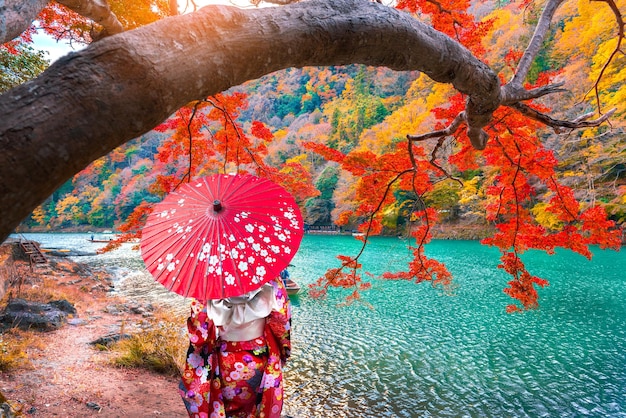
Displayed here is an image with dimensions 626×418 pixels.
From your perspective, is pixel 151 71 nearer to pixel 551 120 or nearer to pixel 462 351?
pixel 551 120

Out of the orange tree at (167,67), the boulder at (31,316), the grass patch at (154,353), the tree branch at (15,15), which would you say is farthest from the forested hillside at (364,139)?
the boulder at (31,316)

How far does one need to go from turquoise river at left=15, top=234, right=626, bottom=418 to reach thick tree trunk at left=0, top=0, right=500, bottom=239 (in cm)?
434

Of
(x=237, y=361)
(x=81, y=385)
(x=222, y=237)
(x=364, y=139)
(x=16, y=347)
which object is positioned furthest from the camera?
(x=364, y=139)

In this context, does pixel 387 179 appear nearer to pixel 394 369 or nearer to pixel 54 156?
pixel 394 369

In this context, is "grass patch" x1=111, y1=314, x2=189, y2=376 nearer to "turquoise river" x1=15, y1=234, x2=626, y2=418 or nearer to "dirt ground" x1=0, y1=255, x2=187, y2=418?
"dirt ground" x1=0, y1=255, x2=187, y2=418

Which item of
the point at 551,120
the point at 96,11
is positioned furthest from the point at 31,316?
the point at 551,120

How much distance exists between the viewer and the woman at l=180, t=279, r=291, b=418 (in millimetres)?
2043

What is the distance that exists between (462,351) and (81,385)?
5727 millimetres

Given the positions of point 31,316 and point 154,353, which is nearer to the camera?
point 154,353

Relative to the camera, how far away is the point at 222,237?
1875 mm

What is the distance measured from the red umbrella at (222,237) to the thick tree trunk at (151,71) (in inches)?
36.6

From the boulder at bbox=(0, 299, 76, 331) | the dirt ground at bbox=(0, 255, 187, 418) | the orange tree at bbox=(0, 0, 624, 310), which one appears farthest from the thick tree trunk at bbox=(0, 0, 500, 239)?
the boulder at bbox=(0, 299, 76, 331)

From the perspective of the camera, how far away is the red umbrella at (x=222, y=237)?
1793mm

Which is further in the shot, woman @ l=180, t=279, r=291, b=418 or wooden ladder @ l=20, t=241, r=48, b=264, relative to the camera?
wooden ladder @ l=20, t=241, r=48, b=264
